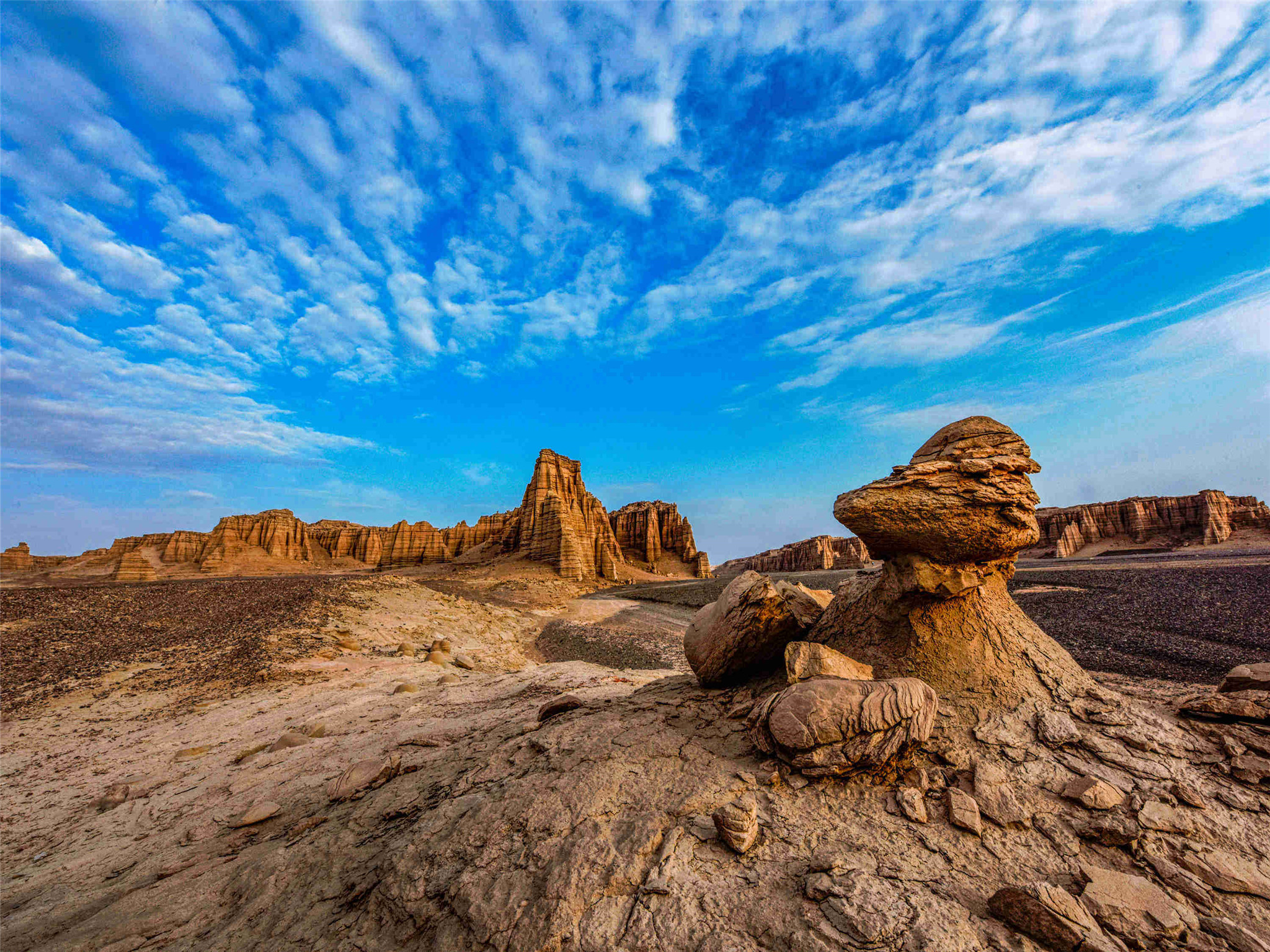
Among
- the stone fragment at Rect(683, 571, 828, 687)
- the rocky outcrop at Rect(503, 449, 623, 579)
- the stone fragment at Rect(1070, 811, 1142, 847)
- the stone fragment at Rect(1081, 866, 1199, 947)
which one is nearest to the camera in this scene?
the stone fragment at Rect(1081, 866, 1199, 947)

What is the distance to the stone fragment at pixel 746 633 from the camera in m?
5.29

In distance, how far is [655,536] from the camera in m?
67.1

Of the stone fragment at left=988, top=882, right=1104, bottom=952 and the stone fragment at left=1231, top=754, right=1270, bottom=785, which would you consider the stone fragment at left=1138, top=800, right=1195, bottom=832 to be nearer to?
the stone fragment at left=1231, top=754, right=1270, bottom=785

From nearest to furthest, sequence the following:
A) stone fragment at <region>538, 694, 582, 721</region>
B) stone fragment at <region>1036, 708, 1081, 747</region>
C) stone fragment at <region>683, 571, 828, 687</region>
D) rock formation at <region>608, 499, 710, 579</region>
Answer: stone fragment at <region>1036, 708, 1081, 747</region>, stone fragment at <region>683, 571, 828, 687</region>, stone fragment at <region>538, 694, 582, 721</region>, rock formation at <region>608, 499, 710, 579</region>

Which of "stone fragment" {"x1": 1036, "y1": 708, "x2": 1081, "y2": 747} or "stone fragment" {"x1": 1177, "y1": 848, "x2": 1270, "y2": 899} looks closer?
"stone fragment" {"x1": 1177, "y1": 848, "x2": 1270, "y2": 899}

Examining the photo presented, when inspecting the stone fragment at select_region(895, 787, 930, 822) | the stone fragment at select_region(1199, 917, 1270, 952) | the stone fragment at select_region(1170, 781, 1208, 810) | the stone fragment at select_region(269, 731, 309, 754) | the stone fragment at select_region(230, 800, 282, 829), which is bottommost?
the stone fragment at select_region(230, 800, 282, 829)

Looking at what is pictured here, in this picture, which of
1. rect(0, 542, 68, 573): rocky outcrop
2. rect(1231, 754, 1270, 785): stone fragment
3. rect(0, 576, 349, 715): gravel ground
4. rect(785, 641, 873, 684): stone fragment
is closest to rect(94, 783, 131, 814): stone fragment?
rect(0, 576, 349, 715): gravel ground

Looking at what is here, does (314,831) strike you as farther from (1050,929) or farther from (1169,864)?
(1169,864)

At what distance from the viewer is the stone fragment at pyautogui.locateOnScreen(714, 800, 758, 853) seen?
312cm

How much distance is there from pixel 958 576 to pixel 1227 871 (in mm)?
2435

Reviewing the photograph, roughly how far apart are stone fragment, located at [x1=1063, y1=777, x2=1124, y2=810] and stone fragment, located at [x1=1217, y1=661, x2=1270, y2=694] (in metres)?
2.21

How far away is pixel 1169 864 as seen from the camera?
2965 millimetres

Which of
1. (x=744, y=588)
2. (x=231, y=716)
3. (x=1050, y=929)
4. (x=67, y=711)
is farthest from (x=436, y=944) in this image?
(x=67, y=711)

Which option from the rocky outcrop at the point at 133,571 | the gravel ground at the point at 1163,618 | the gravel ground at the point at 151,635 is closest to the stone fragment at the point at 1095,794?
the gravel ground at the point at 1163,618
